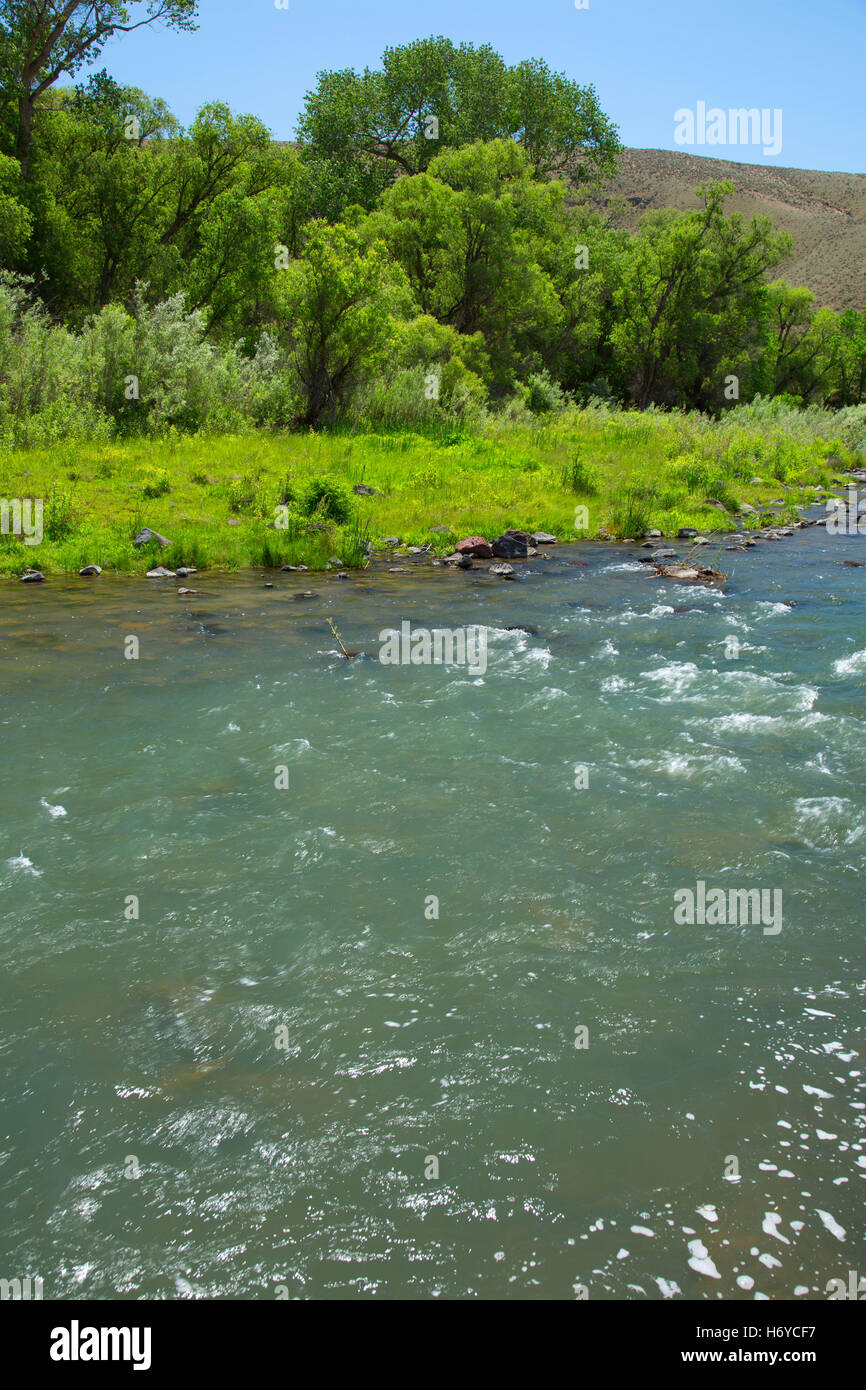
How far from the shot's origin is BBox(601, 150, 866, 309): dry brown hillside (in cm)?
10638

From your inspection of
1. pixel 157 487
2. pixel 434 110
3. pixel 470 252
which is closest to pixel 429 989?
pixel 157 487

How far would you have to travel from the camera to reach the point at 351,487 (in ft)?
68.2

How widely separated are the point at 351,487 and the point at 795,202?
478 ft

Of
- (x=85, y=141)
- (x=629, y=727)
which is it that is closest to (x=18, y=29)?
(x=85, y=141)

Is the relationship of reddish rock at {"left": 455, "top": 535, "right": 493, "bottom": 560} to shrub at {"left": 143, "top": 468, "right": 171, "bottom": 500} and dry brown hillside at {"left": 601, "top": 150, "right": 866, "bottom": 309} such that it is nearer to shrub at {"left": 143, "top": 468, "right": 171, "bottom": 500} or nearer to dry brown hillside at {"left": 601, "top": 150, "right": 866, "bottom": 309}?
shrub at {"left": 143, "top": 468, "right": 171, "bottom": 500}

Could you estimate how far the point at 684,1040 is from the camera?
454 centimetres

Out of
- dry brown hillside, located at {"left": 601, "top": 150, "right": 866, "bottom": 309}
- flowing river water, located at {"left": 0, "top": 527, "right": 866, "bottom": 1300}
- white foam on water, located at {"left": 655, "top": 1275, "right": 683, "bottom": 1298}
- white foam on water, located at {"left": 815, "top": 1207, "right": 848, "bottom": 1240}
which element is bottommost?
white foam on water, located at {"left": 655, "top": 1275, "right": 683, "bottom": 1298}

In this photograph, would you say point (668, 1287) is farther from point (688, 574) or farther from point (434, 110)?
point (434, 110)

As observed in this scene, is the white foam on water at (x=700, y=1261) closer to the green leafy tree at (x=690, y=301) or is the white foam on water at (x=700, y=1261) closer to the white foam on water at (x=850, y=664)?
the white foam on water at (x=850, y=664)

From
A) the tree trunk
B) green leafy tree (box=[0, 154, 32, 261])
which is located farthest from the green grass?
the tree trunk

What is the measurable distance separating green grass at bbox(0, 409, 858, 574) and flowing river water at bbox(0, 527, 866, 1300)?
7.85 meters

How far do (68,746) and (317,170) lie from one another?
189ft

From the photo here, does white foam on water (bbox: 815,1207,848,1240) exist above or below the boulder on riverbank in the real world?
below

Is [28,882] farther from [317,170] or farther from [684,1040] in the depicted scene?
[317,170]
